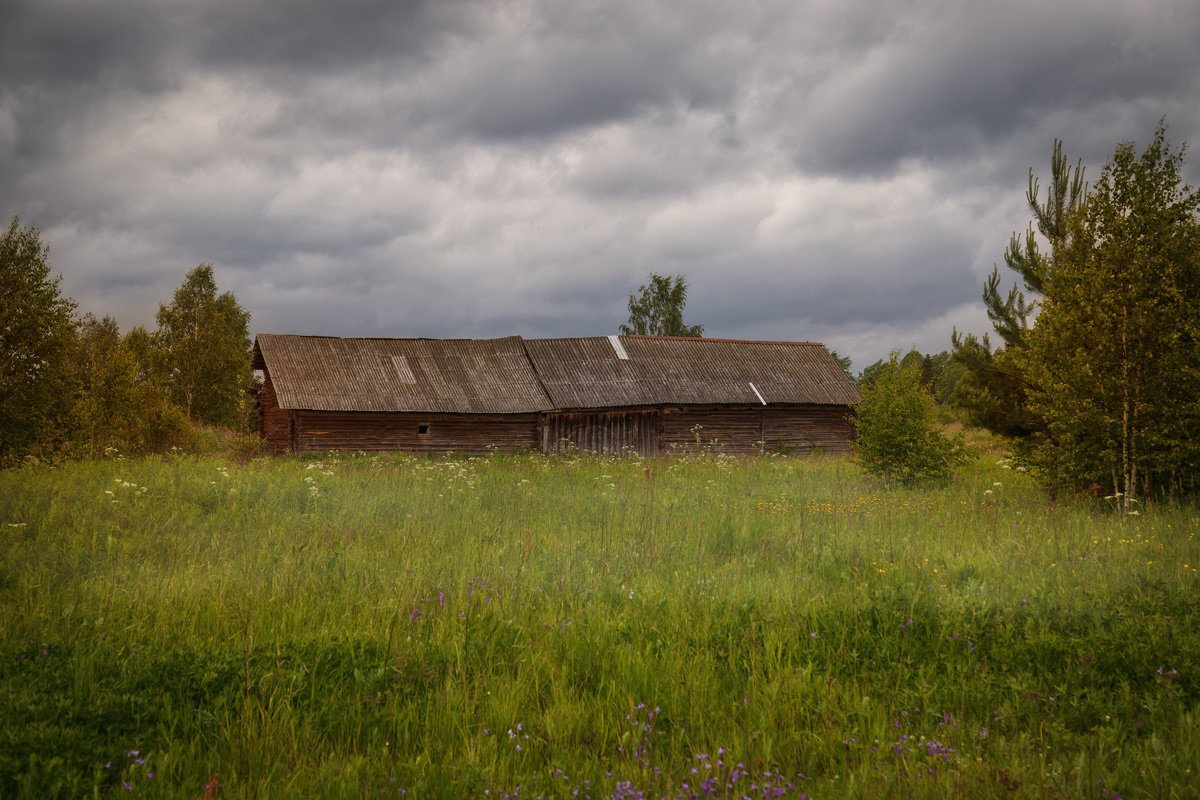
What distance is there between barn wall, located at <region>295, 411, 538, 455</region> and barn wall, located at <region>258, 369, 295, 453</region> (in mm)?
938

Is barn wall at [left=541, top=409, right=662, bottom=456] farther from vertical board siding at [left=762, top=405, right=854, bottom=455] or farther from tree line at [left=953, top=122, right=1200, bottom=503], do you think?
tree line at [left=953, top=122, right=1200, bottom=503]

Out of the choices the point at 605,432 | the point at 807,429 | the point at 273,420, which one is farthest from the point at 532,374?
the point at 807,429

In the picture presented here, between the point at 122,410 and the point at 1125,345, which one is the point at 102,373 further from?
the point at 1125,345

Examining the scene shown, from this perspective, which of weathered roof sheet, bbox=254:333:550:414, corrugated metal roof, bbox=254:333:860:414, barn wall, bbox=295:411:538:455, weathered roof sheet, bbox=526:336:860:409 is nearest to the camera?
barn wall, bbox=295:411:538:455

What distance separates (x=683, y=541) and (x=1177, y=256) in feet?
28.4

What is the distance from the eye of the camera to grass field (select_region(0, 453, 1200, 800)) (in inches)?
119

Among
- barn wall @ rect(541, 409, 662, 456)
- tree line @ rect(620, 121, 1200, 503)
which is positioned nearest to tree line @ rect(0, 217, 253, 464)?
barn wall @ rect(541, 409, 662, 456)

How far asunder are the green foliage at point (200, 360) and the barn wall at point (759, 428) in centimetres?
2423

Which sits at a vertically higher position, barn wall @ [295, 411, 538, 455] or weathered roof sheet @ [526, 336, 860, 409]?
weathered roof sheet @ [526, 336, 860, 409]

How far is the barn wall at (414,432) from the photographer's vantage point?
854 inches

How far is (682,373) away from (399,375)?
11.4 m

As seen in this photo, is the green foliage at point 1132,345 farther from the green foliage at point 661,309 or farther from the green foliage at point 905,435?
the green foliage at point 661,309

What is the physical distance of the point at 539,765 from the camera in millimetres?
3197

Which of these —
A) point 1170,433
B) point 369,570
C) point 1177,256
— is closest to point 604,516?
point 369,570
